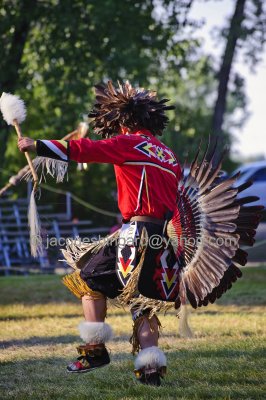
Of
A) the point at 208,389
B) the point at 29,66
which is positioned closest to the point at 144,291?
the point at 208,389

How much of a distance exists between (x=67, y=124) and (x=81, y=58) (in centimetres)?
361

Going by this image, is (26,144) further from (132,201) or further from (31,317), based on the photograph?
(31,317)

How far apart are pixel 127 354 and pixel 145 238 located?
6.05ft

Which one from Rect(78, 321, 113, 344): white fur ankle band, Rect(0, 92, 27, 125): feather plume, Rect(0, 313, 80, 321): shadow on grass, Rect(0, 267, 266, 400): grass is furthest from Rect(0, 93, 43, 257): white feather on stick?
Rect(0, 313, 80, 321): shadow on grass

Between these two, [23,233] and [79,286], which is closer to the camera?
[79,286]

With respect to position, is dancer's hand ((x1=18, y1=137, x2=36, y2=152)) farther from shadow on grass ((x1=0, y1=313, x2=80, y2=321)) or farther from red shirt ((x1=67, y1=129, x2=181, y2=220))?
shadow on grass ((x1=0, y1=313, x2=80, y2=321))

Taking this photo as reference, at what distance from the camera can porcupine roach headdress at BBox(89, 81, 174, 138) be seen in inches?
198

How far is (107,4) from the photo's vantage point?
1628cm

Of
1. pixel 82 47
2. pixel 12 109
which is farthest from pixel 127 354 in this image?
pixel 82 47

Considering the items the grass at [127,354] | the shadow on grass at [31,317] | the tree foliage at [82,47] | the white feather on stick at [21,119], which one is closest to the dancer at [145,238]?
the grass at [127,354]

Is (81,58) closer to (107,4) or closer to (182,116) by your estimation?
(107,4)

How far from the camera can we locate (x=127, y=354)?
21.0ft

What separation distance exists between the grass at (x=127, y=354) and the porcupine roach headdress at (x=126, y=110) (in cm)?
172

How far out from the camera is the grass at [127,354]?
4.87 metres
